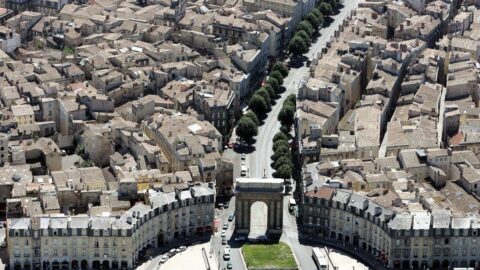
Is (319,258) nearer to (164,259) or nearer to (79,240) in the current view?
(164,259)

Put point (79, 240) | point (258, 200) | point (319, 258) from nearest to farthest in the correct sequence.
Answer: point (79, 240) → point (319, 258) → point (258, 200)

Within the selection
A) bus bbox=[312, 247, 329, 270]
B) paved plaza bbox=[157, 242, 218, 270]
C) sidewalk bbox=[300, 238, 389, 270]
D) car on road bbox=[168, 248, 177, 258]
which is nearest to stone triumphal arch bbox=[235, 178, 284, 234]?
sidewalk bbox=[300, 238, 389, 270]

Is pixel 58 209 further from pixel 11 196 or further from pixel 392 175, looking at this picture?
pixel 392 175

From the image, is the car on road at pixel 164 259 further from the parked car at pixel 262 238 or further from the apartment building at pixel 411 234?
the apartment building at pixel 411 234

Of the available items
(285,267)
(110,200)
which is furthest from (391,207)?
(110,200)

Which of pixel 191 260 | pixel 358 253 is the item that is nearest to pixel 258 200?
pixel 191 260

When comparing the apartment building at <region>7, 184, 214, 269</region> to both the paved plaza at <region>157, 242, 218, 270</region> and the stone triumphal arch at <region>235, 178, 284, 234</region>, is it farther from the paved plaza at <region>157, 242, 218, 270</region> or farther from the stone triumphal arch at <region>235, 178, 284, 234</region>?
the stone triumphal arch at <region>235, 178, 284, 234</region>

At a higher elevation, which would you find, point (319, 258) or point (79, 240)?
point (79, 240)
